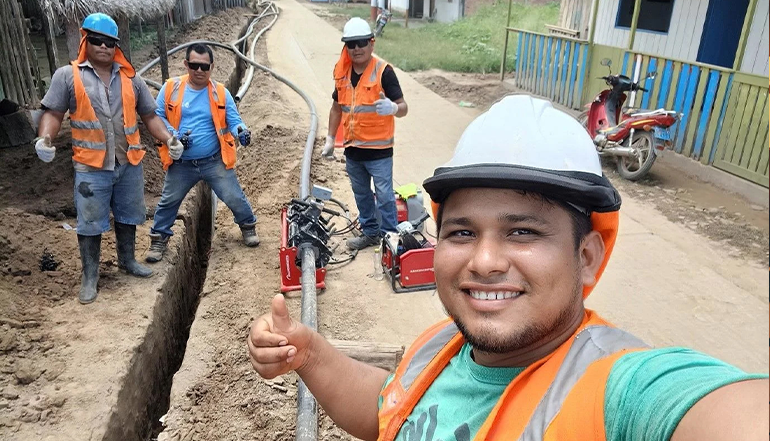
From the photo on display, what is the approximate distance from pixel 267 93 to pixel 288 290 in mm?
7496

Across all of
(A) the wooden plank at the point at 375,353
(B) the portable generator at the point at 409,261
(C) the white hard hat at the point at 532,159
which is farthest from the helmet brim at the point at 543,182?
(B) the portable generator at the point at 409,261

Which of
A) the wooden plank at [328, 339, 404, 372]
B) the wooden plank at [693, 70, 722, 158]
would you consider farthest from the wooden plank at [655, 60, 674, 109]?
the wooden plank at [328, 339, 404, 372]

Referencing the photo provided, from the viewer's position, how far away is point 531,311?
3.61 feet

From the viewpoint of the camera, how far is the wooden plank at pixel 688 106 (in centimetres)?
738

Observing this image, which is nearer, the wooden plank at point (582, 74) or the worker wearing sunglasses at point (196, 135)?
the worker wearing sunglasses at point (196, 135)

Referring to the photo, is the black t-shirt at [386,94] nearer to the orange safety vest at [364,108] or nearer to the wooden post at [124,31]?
the orange safety vest at [364,108]

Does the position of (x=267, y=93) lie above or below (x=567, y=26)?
below

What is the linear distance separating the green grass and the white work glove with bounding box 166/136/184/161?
506 inches

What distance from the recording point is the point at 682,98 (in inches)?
299

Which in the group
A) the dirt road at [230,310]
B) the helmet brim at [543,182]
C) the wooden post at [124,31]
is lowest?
the dirt road at [230,310]

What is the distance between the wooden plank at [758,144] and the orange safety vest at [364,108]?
15.0ft

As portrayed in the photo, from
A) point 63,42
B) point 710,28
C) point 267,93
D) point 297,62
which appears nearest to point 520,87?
point 710,28

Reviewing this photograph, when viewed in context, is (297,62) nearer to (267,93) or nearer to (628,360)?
(267,93)

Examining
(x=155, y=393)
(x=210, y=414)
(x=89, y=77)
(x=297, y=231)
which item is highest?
(x=89, y=77)
